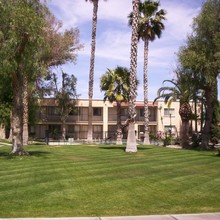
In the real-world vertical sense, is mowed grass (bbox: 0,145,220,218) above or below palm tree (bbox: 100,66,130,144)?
below

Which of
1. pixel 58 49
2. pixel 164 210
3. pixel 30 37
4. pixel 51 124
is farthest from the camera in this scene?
pixel 51 124

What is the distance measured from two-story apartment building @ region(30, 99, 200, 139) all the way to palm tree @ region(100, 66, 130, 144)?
1237 centimetres

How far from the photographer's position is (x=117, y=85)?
44.5 meters

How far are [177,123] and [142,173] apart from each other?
48.5 metres

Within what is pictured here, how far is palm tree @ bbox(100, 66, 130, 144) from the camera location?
4366 cm

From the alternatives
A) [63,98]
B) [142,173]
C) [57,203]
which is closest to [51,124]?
[63,98]

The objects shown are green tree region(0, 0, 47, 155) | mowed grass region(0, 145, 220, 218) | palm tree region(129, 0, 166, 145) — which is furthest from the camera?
palm tree region(129, 0, 166, 145)

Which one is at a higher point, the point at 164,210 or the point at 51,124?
the point at 51,124

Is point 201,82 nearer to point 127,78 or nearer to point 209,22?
point 209,22

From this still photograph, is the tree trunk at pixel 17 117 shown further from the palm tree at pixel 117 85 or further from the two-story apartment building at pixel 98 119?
the two-story apartment building at pixel 98 119

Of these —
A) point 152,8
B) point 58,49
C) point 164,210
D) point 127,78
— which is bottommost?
point 164,210

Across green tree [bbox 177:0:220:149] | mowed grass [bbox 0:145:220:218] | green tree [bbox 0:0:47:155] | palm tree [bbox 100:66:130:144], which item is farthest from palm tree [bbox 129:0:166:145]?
mowed grass [bbox 0:145:220:218]

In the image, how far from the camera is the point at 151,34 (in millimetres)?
43500

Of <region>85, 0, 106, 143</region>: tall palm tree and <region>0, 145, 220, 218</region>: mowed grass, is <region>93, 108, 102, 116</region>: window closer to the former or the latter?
<region>85, 0, 106, 143</region>: tall palm tree
